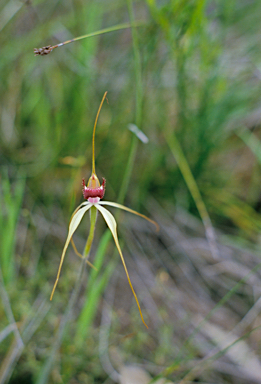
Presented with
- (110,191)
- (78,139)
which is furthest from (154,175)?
(78,139)

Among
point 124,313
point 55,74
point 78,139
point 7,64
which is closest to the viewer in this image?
point 124,313

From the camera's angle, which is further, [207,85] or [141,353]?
[207,85]

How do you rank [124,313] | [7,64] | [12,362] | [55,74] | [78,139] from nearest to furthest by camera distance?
1. [12,362]
2. [124,313]
3. [78,139]
4. [7,64]
5. [55,74]

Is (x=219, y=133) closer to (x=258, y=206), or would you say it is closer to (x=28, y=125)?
(x=258, y=206)

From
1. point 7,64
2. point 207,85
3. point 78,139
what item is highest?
point 7,64

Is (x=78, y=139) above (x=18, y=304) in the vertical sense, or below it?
above

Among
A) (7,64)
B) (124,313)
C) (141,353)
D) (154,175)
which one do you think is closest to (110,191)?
(154,175)
